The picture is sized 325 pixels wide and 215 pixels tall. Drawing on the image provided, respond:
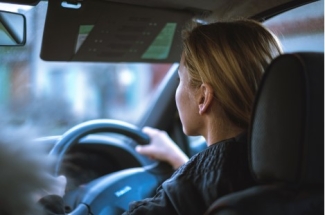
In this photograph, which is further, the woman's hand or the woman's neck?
the woman's hand

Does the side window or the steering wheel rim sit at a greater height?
the side window

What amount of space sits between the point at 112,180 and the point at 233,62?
119 cm

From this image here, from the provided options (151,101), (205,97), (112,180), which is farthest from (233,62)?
(151,101)

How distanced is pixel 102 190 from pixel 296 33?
117 cm

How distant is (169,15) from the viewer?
249 centimetres

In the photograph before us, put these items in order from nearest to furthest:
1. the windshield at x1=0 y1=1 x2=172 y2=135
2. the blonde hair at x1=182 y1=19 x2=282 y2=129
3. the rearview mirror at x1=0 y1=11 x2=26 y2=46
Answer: the blonde hair at x1=182 y1=19 x2=282 y2=129, the rearview mirror at x1=0 y1=11 x2=26 y2=46, the windshield at x1=0 y1=1 x2=172 y2=135

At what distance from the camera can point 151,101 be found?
3.68 metres

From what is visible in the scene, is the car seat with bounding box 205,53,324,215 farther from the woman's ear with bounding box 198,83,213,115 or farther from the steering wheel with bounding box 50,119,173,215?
the steering wheel with bounding box 50,119,173,215

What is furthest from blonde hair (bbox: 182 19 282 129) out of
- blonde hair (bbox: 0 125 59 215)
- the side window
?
blonde hair (bbox: 0 125 59 215)

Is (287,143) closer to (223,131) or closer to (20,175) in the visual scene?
(223,131)

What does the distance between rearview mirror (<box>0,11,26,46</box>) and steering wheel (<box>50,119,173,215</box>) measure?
630mm

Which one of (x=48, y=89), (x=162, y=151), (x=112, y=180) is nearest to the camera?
(x=112, y=180)

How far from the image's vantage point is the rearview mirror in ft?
6.88

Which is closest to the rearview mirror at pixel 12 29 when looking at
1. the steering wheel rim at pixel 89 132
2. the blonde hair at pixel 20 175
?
the blonde hair at pixel 20 175
